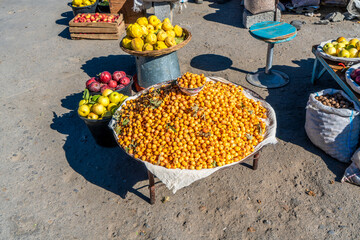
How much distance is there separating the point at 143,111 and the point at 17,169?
8.42ft

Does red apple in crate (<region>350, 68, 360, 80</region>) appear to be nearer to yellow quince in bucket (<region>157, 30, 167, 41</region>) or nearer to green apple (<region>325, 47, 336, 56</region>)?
green apple (<region>325, 47, 336, 56</region>)

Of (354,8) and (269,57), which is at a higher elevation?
(354,8)

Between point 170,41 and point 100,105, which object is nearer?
point 100,105

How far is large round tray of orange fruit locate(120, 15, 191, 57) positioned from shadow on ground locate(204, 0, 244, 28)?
14.1 feet

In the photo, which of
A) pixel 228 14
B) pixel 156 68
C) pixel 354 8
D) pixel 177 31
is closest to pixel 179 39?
pixel 177 31

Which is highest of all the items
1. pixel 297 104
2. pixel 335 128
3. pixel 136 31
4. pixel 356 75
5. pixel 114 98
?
pixel 136 31

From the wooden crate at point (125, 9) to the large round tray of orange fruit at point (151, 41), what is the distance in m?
4.00

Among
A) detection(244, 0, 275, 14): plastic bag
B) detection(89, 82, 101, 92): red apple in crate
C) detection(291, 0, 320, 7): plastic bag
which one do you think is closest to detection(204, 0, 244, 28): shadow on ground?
detection(244, 0, 275, 14): plastic bag

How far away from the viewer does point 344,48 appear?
5.37m

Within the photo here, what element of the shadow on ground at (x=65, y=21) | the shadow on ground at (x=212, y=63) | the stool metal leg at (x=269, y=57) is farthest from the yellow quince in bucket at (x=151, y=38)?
the shadow on ground at (x=65, y=21)

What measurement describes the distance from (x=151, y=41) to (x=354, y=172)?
4.05 m

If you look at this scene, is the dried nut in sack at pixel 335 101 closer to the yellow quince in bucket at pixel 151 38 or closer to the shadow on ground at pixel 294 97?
the shadow on ground at pixel 294 97

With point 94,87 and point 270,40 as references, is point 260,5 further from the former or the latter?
point 94,87

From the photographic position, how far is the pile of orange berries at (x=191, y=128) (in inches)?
132
